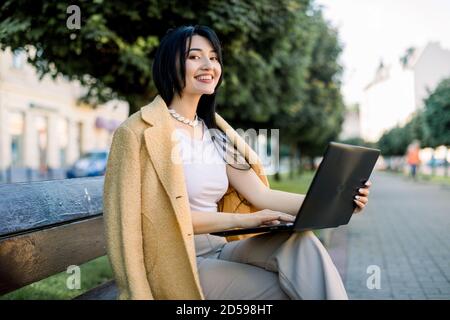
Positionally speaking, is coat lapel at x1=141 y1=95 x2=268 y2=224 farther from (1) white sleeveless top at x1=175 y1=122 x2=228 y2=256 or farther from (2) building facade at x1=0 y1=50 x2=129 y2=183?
(2) building facade at x1=0 y1=50 x2=129 y2=183

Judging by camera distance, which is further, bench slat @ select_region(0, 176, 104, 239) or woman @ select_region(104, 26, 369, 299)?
bench slat @ select_region(0, 176, 104, 239)

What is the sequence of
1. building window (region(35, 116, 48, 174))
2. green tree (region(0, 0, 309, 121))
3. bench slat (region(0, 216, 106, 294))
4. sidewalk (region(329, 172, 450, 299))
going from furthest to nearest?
building window (region(35, 116, 48, 174)) < green tree (region(0, 0, 309, 121)) < sidewalk (region(329, 172, 450, 299)) < bench slat (region(0, 216, 106, 294))

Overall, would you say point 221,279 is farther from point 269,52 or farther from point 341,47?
point 341,47

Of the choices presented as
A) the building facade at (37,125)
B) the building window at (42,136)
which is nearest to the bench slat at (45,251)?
the building facade at (37,125)

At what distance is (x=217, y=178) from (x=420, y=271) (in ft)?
13.0

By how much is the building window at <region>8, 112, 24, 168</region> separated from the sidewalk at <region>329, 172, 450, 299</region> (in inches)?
711

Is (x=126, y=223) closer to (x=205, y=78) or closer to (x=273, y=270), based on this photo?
(x=273, y=270)

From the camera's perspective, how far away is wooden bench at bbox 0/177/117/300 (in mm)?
2373

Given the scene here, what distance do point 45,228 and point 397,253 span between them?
523 centimetres

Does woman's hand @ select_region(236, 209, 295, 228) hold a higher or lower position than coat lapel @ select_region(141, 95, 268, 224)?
lower

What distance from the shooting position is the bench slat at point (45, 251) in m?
2.35

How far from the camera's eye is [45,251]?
2.64 m

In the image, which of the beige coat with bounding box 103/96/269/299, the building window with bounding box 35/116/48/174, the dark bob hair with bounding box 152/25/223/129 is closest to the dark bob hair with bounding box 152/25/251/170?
the dark bob hair with bounding box 152/25/223/129
